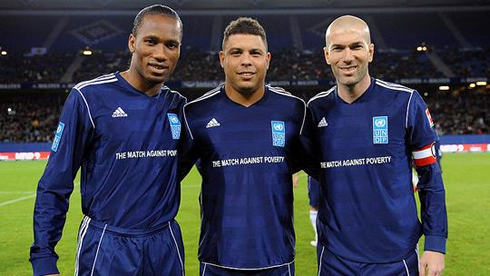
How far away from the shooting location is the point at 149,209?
268 cm

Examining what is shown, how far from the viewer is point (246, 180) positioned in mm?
2830

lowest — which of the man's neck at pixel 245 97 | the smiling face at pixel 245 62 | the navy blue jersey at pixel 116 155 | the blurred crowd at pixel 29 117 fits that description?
the navy blue jersey at pixel 116 155

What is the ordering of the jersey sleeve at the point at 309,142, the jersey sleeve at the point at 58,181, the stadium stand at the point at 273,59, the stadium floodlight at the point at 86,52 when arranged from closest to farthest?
1. the jersey sleeve at the point at 58,181
2. the jersey sleeve at the point at 309,142
3. the stadium stand at the point at 273,59
4. the stadium floodlight at the point at 86,52

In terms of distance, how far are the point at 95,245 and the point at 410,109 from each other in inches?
79.1

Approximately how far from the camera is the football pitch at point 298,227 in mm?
6008

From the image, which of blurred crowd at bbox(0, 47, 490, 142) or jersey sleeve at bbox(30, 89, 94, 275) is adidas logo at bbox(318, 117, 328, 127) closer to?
jersey sleeve at bbox(30, 89, 94, 275)

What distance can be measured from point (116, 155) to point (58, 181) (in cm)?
33

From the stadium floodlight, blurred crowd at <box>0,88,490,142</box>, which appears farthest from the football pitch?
the stadium floodlight

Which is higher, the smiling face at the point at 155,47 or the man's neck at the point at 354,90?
the smiling face at the point at 155,47

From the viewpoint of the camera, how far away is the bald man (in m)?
2.78

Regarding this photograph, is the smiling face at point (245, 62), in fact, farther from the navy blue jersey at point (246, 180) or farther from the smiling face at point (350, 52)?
the smiling face at point (350, 52)

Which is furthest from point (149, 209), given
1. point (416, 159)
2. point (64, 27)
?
point (64, 27)

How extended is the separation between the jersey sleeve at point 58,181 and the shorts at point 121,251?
7.6 inches

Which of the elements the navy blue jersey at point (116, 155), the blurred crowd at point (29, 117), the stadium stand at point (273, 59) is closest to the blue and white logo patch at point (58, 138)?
the navy blue jersey at point (116, 155)
